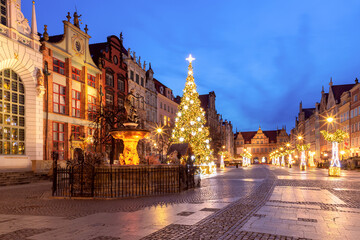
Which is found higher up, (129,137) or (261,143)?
(129,137)

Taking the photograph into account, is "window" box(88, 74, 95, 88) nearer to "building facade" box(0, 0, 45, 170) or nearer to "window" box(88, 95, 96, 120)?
"window" box(88, 95, 96, 120)

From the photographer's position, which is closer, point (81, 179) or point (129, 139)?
point (81, 179)

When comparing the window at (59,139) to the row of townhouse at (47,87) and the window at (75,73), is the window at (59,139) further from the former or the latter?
the window at (75,73)

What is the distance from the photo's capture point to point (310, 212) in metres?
9.47

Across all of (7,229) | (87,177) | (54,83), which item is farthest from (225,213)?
(54,83)

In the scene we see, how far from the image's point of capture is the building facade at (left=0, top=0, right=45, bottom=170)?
25.5 m

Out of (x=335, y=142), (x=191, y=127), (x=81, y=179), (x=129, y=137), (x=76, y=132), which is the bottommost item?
(x=81, y=179)

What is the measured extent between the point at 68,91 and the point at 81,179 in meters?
21.1

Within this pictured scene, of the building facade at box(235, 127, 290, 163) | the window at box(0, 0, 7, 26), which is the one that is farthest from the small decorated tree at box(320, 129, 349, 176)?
the building facade at box(235, 127, 290, 163)

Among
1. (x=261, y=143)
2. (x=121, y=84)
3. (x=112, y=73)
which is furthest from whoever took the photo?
(x=261, y=143)

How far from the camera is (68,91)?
1281 inches

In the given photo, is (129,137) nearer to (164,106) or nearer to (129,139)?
(129,139)

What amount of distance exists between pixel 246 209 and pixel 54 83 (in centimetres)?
2608

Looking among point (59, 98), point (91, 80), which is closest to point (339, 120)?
point (91, 80)
